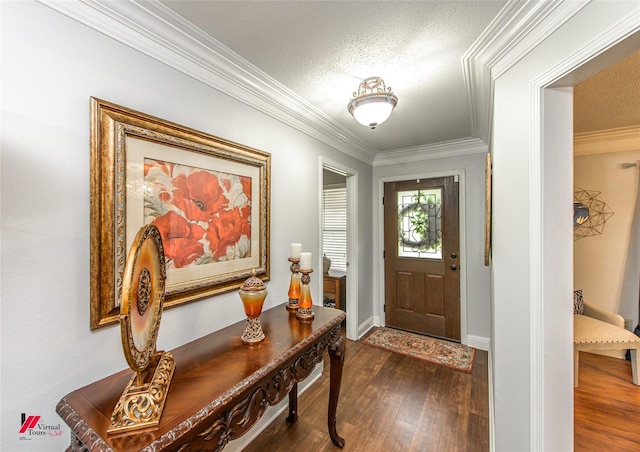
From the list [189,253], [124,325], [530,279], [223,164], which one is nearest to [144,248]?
[124,325]

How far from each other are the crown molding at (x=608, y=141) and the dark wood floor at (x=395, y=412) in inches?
104

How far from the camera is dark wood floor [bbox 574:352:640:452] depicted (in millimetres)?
1798

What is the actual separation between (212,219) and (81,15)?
99 centimetres

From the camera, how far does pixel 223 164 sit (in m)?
1.62

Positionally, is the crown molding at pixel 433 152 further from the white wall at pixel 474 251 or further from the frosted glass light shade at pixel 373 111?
the frosted glass light shade at pixel 373 111

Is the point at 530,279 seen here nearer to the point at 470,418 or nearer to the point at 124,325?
the point at 470,418

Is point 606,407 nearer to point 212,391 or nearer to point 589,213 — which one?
point 589,213

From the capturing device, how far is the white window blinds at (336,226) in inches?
180

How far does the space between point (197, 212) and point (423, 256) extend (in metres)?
2.89

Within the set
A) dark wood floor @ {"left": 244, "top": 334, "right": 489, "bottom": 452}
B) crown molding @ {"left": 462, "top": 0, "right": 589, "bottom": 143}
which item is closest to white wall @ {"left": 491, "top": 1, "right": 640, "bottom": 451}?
crown molding @ {"left": 462, "top": 0, "right": 589, "bottom": 143}

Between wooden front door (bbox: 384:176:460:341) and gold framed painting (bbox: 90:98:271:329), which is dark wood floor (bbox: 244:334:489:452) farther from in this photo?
gold framed painting (bbox: 90:98:271:329)

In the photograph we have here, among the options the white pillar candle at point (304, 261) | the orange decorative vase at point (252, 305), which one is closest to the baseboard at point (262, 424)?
the orange decorative vase at point (252, 305)

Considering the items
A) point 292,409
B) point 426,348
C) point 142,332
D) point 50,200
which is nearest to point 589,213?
point 426,348

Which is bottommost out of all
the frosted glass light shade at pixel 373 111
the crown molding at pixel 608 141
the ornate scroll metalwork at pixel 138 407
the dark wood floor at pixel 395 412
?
the dark wood floor at pixel 395 412
